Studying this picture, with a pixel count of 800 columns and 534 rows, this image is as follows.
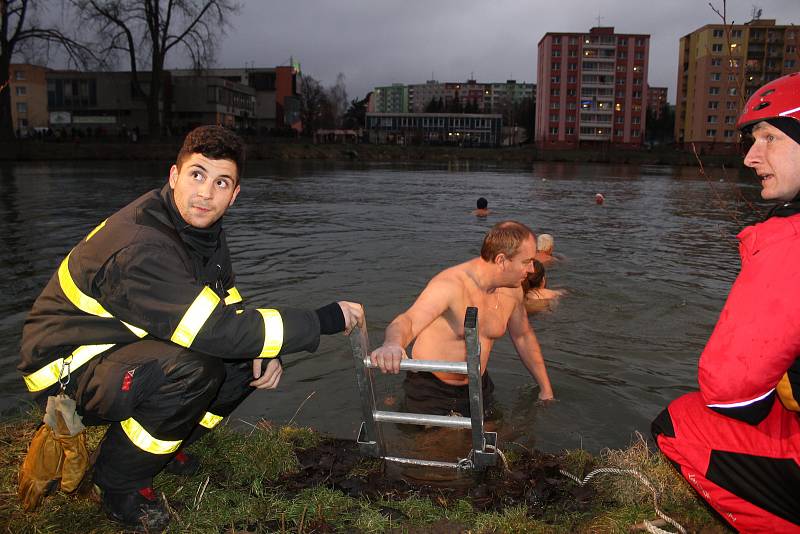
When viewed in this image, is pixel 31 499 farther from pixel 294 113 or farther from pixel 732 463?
pixel 294 113

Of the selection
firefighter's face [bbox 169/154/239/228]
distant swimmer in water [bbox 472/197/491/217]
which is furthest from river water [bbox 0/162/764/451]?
firefighter's face [bbox 169/154/239/228]

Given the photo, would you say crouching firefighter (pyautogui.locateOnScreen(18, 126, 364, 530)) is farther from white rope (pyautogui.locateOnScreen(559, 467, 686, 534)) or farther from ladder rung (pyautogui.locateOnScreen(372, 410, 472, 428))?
white rope (pyautogui.locateOnScreen(559, 467, 686, 534))

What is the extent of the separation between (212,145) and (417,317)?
1865 millimetres

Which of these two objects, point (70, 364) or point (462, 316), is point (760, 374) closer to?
point (462, 316)

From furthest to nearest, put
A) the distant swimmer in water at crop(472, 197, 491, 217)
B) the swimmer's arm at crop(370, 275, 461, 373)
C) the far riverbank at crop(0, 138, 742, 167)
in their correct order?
the far riverbank at crop(0, 138, 742, 167) < the distant swimmer in water at crop(472, 197, 491, 217) < the swimmer's arm at crop(370, 275, 461, 373)

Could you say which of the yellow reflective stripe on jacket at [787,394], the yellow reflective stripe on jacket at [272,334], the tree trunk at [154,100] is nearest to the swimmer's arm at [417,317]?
the yellow reflective stripe on jacket at [272,334]

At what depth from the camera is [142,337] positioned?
291cm

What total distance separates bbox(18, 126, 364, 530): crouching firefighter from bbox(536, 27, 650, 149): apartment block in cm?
10499

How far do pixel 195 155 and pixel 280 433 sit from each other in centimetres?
183

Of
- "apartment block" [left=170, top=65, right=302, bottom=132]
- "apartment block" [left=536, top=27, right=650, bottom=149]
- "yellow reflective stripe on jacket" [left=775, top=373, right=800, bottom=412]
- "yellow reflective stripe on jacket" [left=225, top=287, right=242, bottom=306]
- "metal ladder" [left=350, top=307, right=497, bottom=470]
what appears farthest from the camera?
"apartment block" [left=536, top=27, right=650, bottom=149]

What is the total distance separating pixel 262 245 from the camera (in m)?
13.8

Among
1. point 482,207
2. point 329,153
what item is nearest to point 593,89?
point 329,153

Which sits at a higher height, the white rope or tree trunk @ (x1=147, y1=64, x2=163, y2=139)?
tree trunk @ (x1=147, y1=64, x2=163, y2=139)

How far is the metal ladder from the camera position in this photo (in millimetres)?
3061
